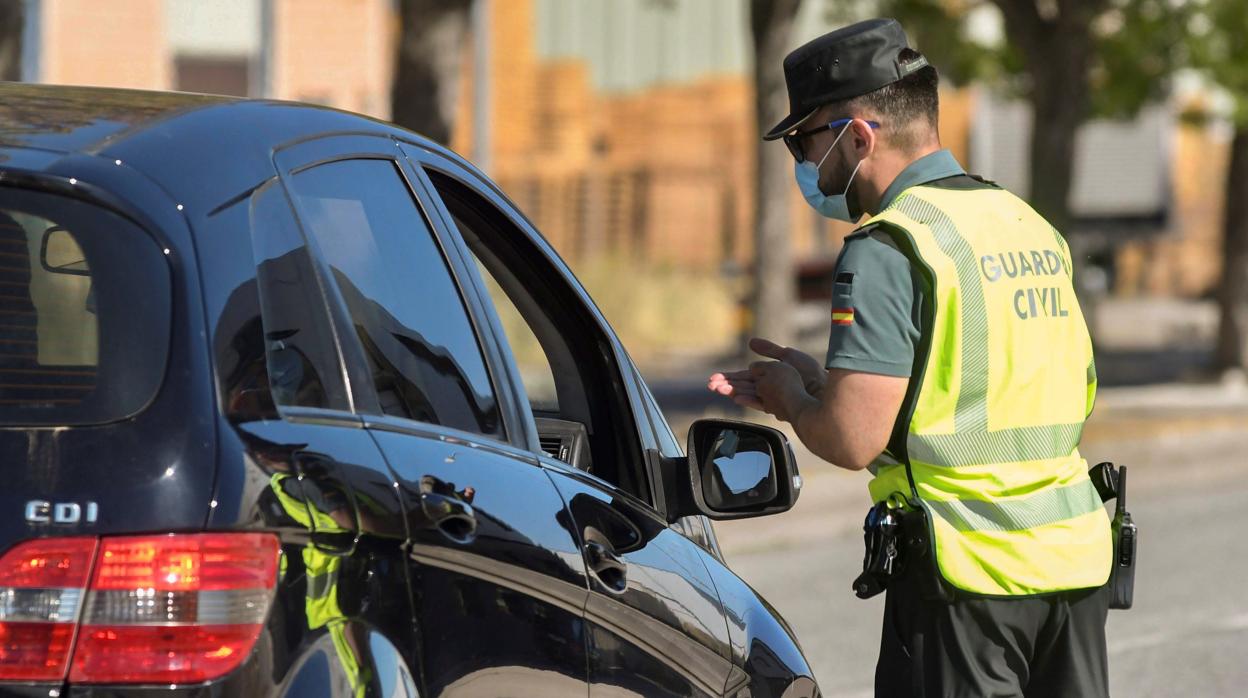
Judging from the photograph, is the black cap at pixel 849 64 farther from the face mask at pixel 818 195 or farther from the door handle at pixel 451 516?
the door handle at pixel 451 516

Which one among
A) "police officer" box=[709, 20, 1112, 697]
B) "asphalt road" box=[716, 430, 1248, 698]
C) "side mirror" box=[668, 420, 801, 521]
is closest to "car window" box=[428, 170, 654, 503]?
"side mirror" box=[668, 420, 801, 521]

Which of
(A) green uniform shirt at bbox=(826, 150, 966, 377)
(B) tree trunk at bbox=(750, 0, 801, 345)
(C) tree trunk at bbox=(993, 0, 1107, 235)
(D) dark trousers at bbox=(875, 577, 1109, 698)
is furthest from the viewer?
(C) tree trunk at bbox=(993, 0, 1107, 235)

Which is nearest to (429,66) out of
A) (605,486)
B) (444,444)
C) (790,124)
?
(790,124)

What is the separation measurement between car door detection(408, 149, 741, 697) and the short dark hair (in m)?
0.61

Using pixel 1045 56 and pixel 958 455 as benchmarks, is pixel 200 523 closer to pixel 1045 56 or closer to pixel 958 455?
pixel 958 455

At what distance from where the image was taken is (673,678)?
3.05 metres

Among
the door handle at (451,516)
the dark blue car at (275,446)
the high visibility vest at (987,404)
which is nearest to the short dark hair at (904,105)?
the high visibility vest at (987,404)

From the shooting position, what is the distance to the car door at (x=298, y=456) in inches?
86.6

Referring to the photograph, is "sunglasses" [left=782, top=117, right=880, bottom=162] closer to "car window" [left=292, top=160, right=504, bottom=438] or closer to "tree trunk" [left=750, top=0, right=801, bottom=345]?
"car window" [left=292, top=160, right=504, bottom=438]

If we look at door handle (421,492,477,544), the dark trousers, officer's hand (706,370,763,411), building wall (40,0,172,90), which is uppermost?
building wall (40,0,172,90)

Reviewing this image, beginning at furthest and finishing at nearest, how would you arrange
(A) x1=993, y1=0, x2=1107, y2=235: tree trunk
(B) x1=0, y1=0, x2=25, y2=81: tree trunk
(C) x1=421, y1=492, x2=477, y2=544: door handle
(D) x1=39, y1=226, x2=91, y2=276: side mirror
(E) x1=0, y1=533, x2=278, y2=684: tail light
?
(A) x1=993, y1=0, x2=1107, y2=235: tree trunk → (B) x1=0, y1=0, x2=25, y2=81: tree trunk → (C) x1=421, y1=492, x2=477, y2=544: door handle → (D) x1=39, y1=226, x2=91, y2=276: side mirror → (E) x1=0, y1=533, x2=278, y2=684: tail light

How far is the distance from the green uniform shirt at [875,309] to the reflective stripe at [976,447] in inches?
5.4

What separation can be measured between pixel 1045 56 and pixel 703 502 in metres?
15.9

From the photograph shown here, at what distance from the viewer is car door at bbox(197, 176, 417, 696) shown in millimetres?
2199
